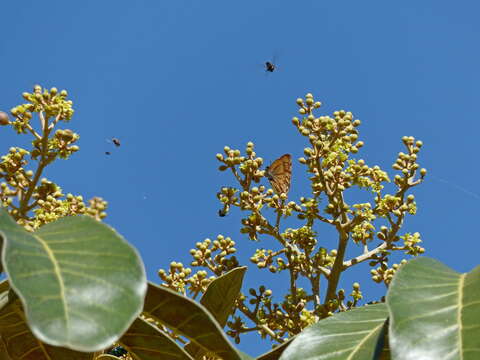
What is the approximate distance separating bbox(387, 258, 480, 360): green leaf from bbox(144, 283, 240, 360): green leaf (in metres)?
0.37

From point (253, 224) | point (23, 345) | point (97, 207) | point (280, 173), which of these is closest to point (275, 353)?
point (23, 345)

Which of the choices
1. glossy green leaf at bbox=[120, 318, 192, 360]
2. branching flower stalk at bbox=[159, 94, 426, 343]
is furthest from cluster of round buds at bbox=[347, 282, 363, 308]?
glossy green leaf at bbox=[120, 318, 192, 360]

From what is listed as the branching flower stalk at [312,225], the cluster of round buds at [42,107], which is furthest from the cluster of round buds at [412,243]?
the cluster of round buds at [42,107]

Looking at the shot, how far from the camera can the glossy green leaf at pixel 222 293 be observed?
6.11 feet

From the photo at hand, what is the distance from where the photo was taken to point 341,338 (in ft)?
3.54

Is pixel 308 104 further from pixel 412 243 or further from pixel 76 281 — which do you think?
pixel 76 281

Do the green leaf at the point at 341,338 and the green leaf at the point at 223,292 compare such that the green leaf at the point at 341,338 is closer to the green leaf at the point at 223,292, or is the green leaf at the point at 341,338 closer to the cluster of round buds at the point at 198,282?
the green leaf at the point at 223,292

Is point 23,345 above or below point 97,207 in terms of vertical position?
below

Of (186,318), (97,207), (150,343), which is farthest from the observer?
(97,207)

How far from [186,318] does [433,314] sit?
20.3 inches

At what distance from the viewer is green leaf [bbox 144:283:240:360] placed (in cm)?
118

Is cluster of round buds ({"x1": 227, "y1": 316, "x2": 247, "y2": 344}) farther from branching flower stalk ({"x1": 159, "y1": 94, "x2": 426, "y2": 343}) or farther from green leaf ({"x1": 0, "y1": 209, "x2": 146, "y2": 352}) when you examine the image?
green leaf ({"x1": 0, "y1": 209, "x2": 146, "y2": 352})

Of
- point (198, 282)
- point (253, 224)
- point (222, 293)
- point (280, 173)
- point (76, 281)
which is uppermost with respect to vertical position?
point (280, 173)

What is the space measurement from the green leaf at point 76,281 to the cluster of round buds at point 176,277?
1.96 metres
